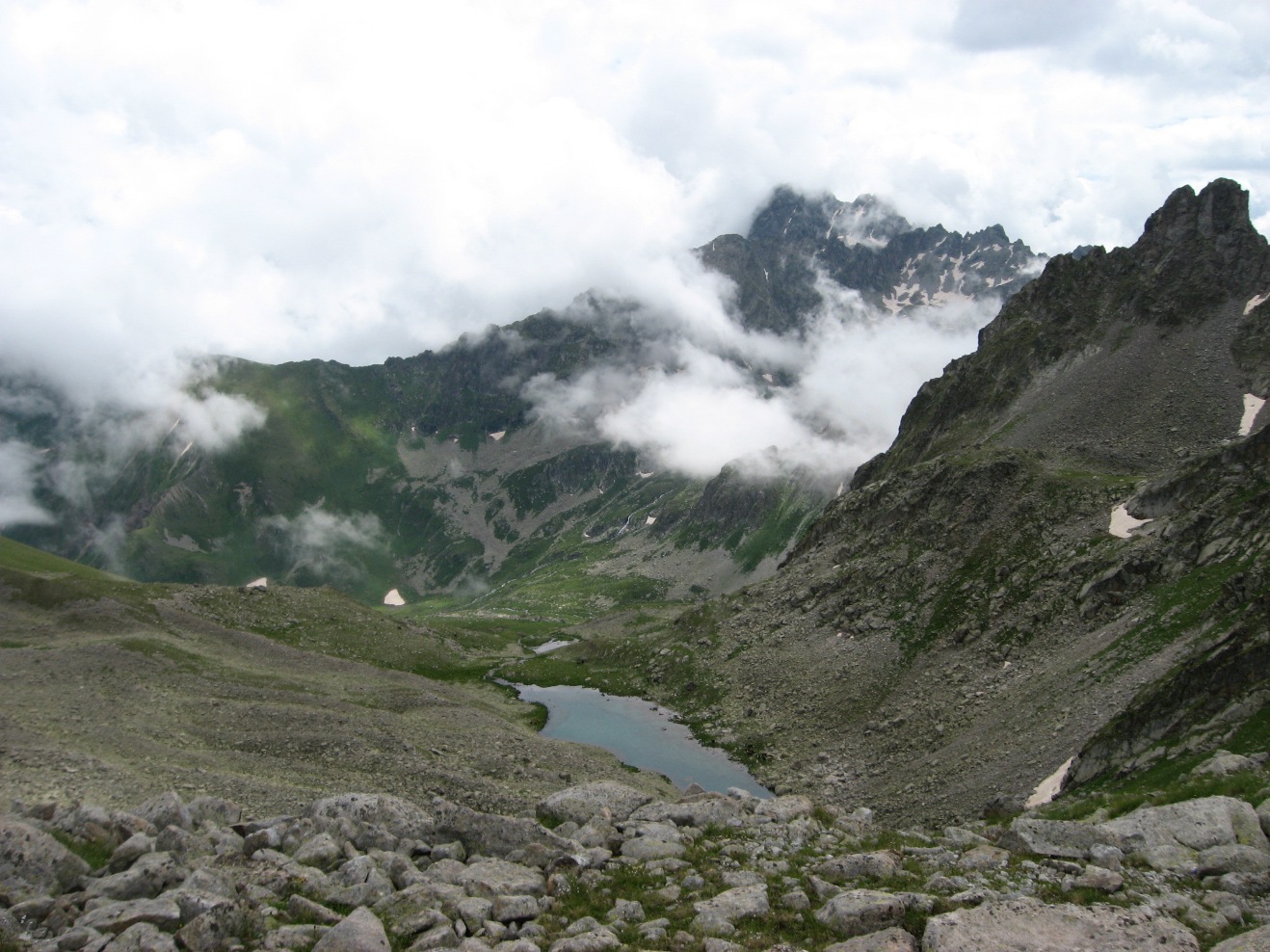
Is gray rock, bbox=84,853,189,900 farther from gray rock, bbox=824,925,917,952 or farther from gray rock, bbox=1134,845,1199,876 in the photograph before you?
gray rock, bbox=1134,845,1199,876

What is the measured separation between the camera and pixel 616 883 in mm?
24906

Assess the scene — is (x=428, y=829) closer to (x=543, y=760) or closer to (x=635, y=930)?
(x=635, y=930)

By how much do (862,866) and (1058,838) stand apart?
6654 millimetres

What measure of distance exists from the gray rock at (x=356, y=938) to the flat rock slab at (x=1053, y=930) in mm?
Result: 13648

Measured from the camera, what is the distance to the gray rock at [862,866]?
23641 mm

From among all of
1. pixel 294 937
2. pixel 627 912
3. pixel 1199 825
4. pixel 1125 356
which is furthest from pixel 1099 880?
pixel 1125 356

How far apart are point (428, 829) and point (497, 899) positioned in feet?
30.0

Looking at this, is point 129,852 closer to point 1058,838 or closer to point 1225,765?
point 1058,838

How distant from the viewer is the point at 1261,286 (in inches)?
4751

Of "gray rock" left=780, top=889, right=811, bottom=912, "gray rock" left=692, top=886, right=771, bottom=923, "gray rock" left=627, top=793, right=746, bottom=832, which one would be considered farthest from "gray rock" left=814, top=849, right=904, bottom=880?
"gray rock" left=627, top=793, right=746, bottom=832

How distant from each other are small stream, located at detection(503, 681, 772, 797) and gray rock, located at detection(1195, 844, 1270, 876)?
5503 centimetres

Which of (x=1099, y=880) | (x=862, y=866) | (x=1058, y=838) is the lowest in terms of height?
(x=1099, y=880)

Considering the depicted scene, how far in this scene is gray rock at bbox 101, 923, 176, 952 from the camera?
17625mm

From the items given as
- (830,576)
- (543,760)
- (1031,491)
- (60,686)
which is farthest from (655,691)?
(60,686)
